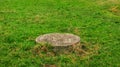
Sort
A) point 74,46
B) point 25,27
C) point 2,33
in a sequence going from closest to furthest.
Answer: point 74,46 → point 2,33 → point 25,27

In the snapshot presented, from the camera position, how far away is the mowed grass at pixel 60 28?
6.16 meters

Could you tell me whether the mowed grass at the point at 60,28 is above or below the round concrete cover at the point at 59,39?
below

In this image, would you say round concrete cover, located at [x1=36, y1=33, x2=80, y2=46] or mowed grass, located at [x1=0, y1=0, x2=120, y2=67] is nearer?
mowed grass, located at [x1=0, y1=0, x2=120, y2=67]

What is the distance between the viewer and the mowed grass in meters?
6.16

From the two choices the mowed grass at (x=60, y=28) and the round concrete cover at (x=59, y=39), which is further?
the round concrete cover at (x=59, y=39)

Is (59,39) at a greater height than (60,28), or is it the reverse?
(59,39)

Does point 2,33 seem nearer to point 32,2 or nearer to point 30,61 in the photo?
point 30,61

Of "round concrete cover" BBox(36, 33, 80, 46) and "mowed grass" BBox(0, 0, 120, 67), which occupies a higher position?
"round concrete cover" BBox(36, 33, 80, 46)

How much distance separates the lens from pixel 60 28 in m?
8.38

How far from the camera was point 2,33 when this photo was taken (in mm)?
8047

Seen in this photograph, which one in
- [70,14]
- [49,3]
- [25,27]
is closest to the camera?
[25,27]

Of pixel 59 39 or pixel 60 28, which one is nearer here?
pixel 59 39

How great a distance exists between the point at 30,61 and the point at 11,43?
130 centimetres

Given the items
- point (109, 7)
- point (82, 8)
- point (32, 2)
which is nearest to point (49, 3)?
point (32, 2)
